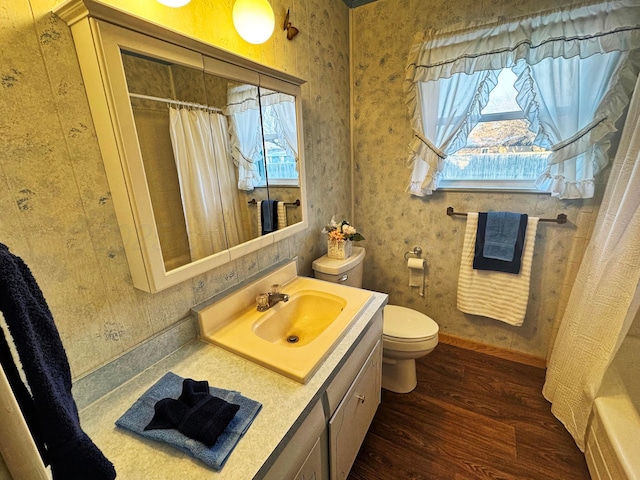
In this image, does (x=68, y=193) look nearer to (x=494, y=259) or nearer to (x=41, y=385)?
(x=41, y=385)

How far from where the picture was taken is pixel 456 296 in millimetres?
2121

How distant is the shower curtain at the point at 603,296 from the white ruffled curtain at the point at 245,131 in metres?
1.61

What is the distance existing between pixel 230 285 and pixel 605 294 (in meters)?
1.70

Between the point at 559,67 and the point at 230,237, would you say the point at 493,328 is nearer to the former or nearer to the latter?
the point at 559,67

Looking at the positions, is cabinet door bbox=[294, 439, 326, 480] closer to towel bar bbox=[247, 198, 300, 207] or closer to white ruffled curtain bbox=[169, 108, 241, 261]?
white ruffled curtain bbox=[169, 108, 241, 261]

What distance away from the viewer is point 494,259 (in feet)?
6.02

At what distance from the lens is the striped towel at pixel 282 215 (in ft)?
4.70

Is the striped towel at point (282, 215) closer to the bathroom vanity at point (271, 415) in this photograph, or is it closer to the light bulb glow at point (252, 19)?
the bathroom vanity at point (271, 415)

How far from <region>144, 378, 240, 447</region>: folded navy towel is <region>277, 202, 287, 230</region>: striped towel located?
0.82 meters

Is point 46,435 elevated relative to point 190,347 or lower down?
elevated

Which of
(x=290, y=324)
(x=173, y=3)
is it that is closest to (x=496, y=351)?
(x=290, y=324)

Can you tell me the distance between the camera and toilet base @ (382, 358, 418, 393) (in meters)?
1.77

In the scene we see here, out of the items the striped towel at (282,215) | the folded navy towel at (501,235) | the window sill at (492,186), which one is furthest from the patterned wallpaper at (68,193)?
the folded navy towel at (501,235)

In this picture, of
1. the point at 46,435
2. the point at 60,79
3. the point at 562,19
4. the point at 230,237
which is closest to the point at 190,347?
the point at 230,237
